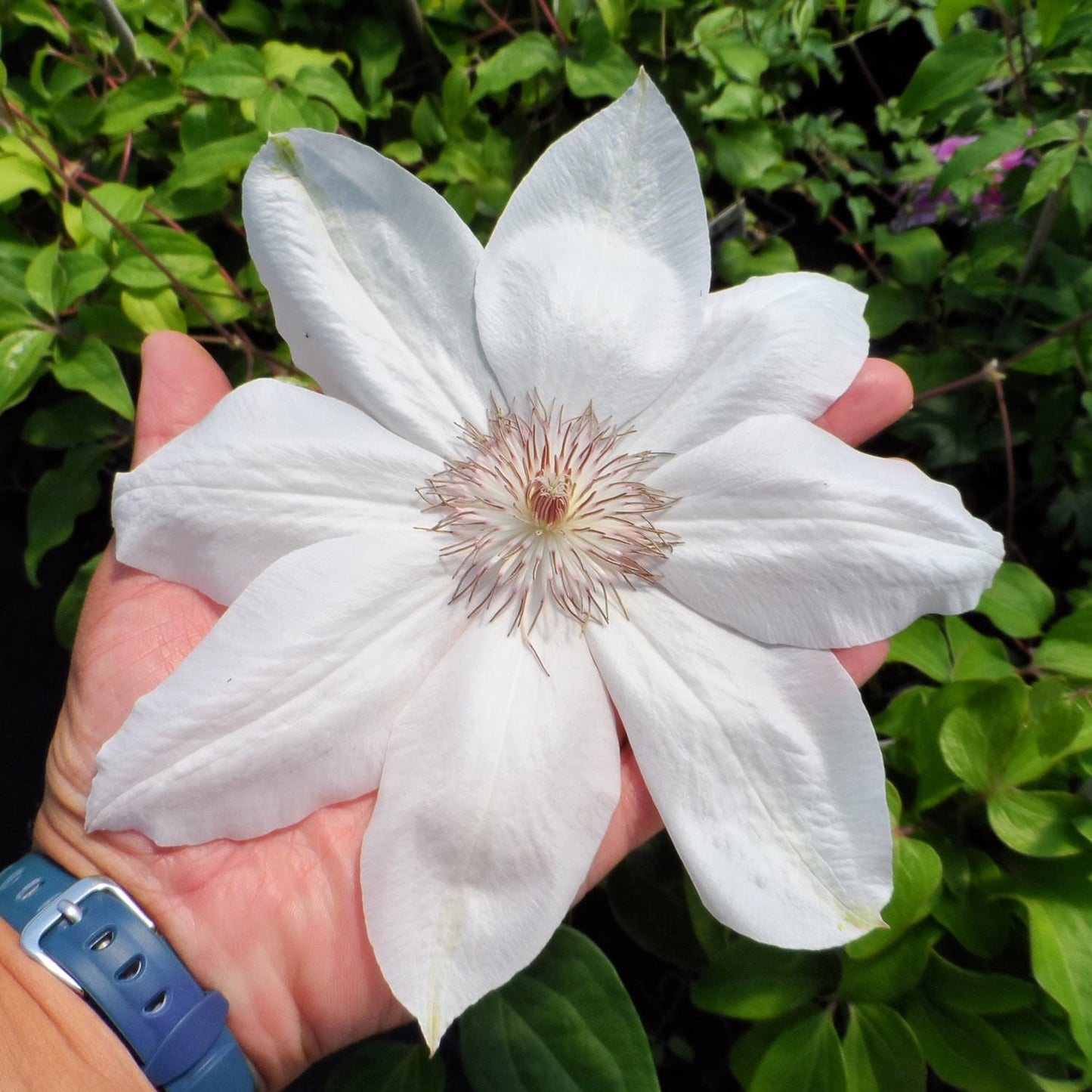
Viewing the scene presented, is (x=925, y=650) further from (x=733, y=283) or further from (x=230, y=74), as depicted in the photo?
(x=230, y=74)

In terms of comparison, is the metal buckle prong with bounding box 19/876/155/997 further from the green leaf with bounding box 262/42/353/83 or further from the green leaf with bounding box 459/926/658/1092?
the green leaf with bounding box 262/42/353/83

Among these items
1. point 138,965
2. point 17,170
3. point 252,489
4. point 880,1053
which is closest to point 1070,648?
point 880,1053

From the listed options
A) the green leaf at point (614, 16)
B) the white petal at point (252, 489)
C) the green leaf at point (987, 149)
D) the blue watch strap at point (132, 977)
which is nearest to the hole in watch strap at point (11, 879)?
the blue watch strap at point (132, 977)

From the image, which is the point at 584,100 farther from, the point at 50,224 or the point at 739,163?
the point at 50,224

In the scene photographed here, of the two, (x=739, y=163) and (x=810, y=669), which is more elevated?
(x=739, y=163)

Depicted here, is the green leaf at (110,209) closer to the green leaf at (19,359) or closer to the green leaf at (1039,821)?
the green leaf at (19,359)

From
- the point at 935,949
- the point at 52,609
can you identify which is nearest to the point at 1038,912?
the point at 935,949

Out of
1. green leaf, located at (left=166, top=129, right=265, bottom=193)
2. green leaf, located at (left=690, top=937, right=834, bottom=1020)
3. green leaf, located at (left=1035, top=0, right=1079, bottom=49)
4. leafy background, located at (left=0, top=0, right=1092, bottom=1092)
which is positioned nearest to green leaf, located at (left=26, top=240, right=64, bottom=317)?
leafy background, located at (left=0, top=0, right=1092, bottom=1092)

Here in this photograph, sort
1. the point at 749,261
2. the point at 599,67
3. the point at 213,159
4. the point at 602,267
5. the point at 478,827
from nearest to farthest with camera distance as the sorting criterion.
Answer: the point at 478,827 → the point at 602,267 → the point at 213,159 → the point at 599,67 → the point at 749,261
